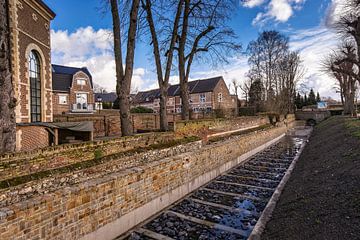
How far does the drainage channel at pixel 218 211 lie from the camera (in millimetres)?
5051

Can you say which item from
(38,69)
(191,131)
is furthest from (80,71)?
(191,131)

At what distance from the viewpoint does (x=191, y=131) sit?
9461mm

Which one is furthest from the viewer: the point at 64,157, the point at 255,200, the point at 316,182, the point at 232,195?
the point at 232,195

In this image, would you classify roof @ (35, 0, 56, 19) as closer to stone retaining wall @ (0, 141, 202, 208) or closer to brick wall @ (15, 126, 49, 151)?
brick wall @ (15, 126, 49, 151)

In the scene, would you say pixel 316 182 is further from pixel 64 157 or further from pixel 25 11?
pixel 25 11

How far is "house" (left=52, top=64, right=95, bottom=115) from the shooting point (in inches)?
1246

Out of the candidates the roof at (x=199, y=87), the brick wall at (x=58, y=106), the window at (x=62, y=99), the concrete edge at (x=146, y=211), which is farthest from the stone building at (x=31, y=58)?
→ the roof at (x=199, y=87)

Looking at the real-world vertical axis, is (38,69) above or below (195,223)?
above

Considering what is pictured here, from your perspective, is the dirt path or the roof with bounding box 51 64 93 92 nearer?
the dirt path

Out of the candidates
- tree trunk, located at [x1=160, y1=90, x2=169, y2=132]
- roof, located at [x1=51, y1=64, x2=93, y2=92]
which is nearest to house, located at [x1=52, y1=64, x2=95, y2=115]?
roof, located at [x1=51, y1=64, x2=93, y2=92]

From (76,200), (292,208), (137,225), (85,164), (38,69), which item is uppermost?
(38,69)

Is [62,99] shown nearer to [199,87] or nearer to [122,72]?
[199,87]

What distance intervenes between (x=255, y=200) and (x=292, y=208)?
→ 74.2 inches

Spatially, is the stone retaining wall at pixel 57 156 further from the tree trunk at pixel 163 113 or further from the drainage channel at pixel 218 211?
the tree trunk at pixel 163 113
